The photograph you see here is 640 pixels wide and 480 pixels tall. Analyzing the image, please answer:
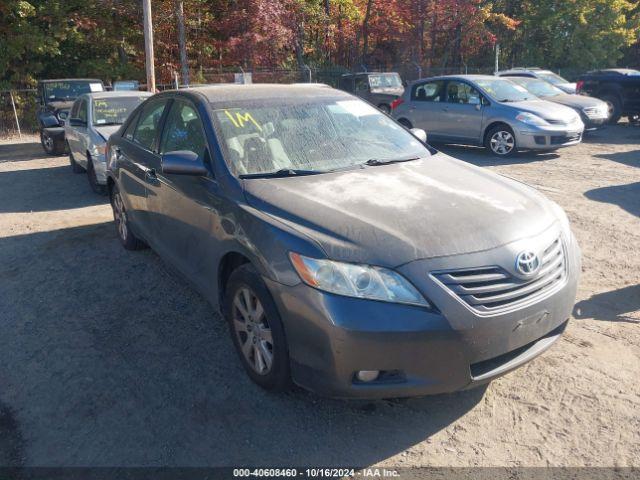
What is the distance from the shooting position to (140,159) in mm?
5074

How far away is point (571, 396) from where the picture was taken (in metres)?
3.33

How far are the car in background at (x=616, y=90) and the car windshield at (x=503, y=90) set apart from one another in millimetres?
6026

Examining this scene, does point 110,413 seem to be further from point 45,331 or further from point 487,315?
point 487,315

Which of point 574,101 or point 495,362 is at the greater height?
point 574,101

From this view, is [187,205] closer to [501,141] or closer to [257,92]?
[257,92]

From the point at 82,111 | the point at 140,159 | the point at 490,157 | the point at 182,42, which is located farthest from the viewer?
the point at 182,42

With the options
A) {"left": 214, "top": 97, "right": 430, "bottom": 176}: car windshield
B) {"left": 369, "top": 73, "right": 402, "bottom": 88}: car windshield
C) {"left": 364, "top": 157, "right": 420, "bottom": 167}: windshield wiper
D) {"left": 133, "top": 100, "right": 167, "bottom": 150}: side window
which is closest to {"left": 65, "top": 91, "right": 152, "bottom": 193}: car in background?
{"left": 133, "top": 100, "right": 167, "bottom": 150}: side window

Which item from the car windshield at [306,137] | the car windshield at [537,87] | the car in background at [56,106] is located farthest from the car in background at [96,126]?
the car windshield at [537,87]

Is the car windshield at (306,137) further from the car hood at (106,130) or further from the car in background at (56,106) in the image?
the car in background at (56,106)

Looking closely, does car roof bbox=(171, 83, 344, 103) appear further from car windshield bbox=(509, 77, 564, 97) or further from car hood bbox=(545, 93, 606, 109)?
car hood bbox=(545, 93, 606, 109)

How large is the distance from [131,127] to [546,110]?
841 centimetres

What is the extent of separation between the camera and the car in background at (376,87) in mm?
17716

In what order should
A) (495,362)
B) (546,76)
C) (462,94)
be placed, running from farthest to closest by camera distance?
1. (546,76)
2. (462,94)
3. (495,362)

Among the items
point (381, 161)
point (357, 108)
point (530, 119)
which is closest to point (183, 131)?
point (357, 108)
